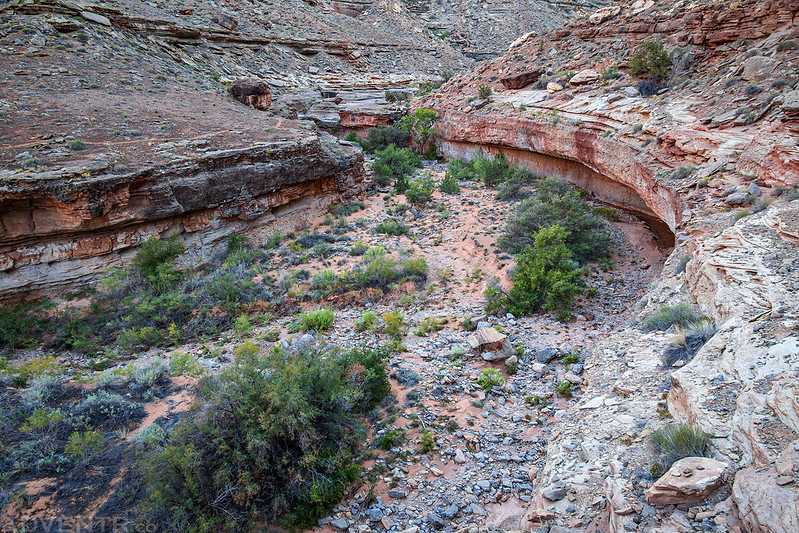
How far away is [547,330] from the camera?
30.4 ft

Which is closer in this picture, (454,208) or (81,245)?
(81,245)

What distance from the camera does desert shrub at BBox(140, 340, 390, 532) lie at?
5168 mm

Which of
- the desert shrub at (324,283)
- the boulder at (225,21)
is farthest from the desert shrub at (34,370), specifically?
the boulder at (225,21)

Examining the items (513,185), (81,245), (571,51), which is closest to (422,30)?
(571,51)

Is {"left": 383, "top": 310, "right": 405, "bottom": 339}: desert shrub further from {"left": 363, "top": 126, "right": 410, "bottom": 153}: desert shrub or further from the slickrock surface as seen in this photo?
{"left": 363, "top": 126, "right": 410, "bottom": 153}: desert shrub

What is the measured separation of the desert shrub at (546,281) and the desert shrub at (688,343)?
11.2 feet

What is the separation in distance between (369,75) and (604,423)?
30736mm

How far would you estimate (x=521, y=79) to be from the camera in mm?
20391

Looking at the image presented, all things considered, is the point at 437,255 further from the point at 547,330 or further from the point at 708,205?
the point at 708,205

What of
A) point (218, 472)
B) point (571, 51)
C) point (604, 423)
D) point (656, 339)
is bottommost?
point (218, 472)

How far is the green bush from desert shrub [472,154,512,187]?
10.4 feet

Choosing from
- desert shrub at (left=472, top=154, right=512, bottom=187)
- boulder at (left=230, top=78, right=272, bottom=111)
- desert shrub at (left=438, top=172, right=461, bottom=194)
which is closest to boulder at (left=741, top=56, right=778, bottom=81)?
desert shrub at (left=472, top=154, right=512, bottom=187)

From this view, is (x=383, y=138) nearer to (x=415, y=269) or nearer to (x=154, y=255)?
(x=415, y=269)

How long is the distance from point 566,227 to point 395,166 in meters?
10.5
